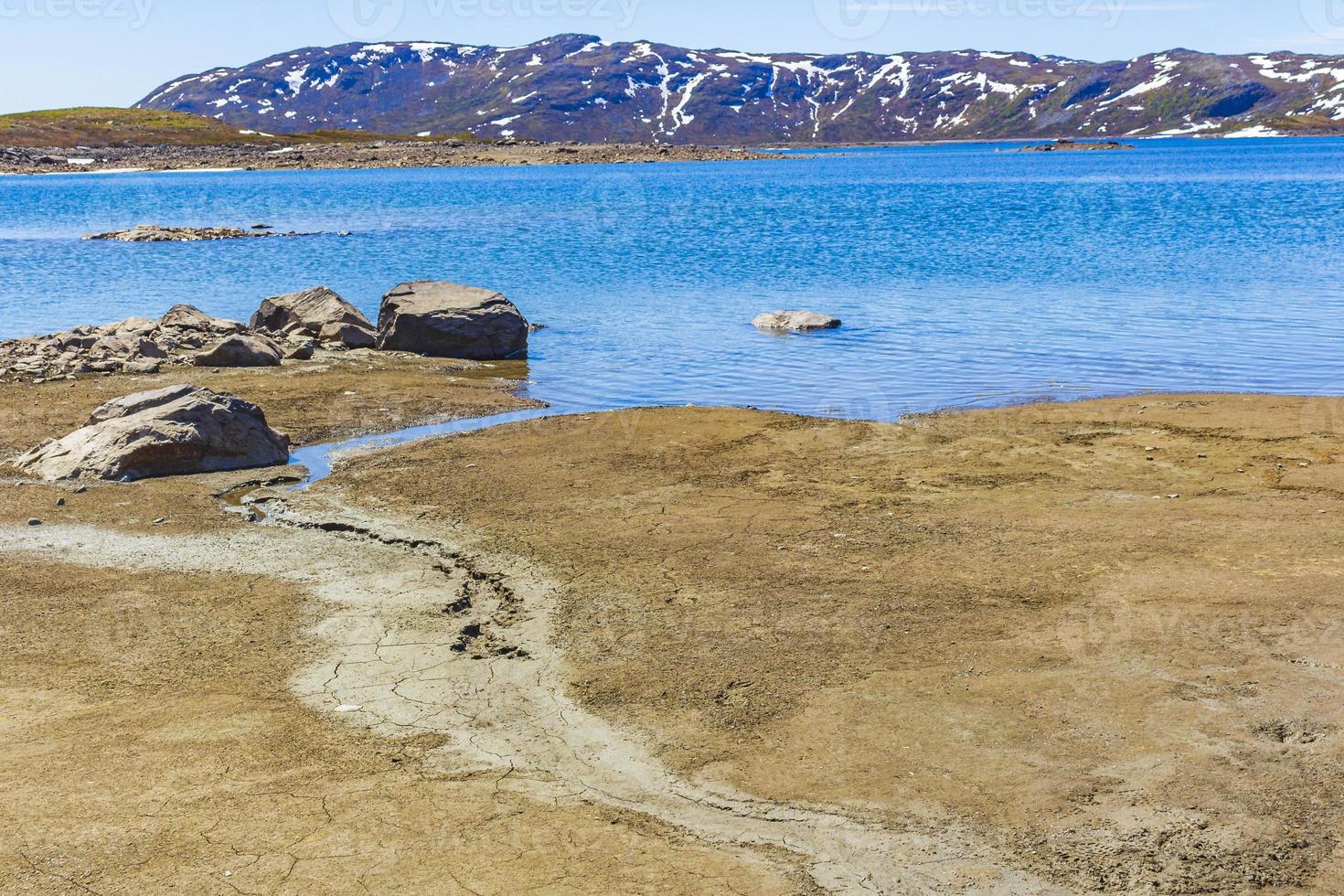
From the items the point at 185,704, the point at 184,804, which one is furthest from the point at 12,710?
the point at 184,804

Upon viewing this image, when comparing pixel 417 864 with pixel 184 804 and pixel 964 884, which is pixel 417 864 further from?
pixel 964 884

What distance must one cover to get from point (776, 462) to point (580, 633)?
665 centimetres

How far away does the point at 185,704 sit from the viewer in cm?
974

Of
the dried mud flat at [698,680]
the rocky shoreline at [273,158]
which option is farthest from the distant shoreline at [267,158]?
the dried mud flat at [698,680]

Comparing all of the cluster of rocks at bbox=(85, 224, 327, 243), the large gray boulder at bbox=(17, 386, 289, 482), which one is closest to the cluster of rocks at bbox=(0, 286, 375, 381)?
the large gray boulder at bbox=(17, 386, 289, 482)

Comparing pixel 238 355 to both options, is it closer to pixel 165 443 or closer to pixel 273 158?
pixel 165 443

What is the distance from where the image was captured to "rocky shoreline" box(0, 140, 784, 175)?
154125 millimetres

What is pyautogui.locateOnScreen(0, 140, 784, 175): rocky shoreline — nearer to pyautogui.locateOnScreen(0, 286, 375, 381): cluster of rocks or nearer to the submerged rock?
pyautogui.locateOnScreen(0, 286, 375, 381): cluster of rocks

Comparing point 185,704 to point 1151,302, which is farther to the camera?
point 1151,302

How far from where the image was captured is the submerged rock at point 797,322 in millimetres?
30719

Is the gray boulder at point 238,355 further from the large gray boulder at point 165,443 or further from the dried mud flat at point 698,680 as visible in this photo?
the dried mud flat at point 698,680

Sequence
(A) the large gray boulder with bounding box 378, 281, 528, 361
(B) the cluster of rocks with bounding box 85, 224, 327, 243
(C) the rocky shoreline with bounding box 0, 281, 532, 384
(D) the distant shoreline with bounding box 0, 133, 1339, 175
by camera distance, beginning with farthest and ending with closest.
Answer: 1. (D) the distant shoreline with bounding box 0, 133, 1339, 175
2. (B) the cluster of rocks with bounding box 85, 224, 327, 243
3. (A) the large gray boulder with bounding box 378, 281, 528, 361
4. (C) the rocky shoreline with bounding box 0, 281, 532, 384

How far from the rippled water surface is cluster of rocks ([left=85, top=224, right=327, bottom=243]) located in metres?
2.34

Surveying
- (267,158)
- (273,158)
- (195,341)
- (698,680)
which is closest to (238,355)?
(195,341)
